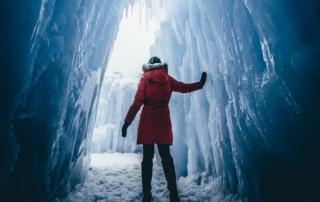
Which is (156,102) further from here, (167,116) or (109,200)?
(109,200)

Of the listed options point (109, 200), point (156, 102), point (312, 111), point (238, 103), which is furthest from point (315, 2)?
point (109, 200)

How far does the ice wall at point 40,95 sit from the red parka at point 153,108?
0.89 metres

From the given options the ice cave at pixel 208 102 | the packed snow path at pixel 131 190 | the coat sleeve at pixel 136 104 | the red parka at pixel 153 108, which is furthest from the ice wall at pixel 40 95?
the red parka at pixel 153 108

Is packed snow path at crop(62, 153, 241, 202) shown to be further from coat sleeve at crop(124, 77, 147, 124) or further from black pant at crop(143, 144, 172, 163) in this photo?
coat sleeve at crop(124, 77, 147, 124)

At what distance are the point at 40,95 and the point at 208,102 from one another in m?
3.01

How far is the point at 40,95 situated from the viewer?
207cm

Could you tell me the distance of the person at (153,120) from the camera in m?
2.31

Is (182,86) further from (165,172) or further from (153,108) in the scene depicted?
(165,172)

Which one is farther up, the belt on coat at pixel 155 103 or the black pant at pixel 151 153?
the belt on coat at pixel 155 103

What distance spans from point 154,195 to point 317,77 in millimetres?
2369

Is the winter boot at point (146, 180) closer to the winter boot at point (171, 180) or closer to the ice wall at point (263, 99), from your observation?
the winter boot at point (171, 180)

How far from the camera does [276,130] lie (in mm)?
1891

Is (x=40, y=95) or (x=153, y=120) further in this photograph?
(x=153, y=120)

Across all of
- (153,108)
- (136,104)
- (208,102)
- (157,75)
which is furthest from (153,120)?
(208,102)
